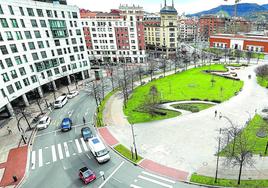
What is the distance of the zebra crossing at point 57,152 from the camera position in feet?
110

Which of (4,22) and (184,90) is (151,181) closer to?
(184,90)

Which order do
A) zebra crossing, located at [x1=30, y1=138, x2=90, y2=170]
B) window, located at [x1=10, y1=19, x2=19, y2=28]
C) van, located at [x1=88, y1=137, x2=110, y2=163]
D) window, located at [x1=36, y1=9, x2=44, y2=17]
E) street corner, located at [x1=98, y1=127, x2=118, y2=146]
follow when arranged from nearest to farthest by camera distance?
van, located at [x1=88, y1=137, x2=110, y2=163] → zebra crossing, located at [x1=30, y1=138, x2=90, y2=170] → street corner, located at [x1=98, y1=127, x2=118, y2=146] → window, located at [x1=10, y1=19, x2=19, y2=28] → window, located at [x1=36, y1=9, x2=44, y2=17]

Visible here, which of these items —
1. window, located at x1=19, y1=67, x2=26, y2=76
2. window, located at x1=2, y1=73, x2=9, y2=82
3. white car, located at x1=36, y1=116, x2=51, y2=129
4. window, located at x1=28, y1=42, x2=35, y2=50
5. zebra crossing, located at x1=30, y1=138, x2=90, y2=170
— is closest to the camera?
zebra crossing, located at x1=30, y1=138, x2=90, y2=170

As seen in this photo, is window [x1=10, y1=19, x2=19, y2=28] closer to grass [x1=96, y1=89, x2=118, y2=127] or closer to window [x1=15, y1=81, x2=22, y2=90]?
window [x1=15, y1=81, x2=22, y2=90]

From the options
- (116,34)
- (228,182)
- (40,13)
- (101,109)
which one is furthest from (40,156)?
(116,34)

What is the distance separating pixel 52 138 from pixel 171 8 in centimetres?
9917

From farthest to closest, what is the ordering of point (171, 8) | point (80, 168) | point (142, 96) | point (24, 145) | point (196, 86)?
point (171, 8) → point (196, 86) → point (142, 96) → point (24, 145) → point (80, 168)

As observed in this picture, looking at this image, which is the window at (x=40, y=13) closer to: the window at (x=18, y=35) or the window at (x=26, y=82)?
the window at (x=18, y=35)

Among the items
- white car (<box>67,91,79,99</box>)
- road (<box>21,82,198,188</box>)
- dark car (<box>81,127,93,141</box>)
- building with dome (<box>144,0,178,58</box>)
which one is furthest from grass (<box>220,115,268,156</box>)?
building with dome (<box>144,0,178,58</box>)

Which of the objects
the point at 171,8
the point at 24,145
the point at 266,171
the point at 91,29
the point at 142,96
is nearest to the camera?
the point at 266,171

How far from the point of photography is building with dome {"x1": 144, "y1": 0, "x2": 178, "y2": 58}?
10907 centimetres

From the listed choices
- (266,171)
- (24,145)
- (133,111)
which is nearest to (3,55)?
(24,145)

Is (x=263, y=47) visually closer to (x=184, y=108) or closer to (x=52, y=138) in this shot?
(x=184, y=108)

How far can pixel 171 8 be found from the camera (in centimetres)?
10962
